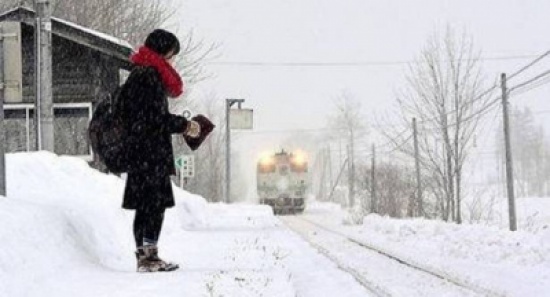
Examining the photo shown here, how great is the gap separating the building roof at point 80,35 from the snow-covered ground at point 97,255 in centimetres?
598

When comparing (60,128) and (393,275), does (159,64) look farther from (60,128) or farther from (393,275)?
(60,128)

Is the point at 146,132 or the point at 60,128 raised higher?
the point at 60,128

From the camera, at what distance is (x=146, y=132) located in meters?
5.68

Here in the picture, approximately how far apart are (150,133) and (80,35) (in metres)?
12.4

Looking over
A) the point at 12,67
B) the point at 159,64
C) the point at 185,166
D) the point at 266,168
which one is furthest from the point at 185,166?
the point at 159,64

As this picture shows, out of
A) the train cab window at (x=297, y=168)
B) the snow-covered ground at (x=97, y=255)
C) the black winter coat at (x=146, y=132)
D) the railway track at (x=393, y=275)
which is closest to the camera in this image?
the snow-covered ground at (x=97, y=255)

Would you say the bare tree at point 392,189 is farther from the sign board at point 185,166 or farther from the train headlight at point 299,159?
the train headlight at point 299,159

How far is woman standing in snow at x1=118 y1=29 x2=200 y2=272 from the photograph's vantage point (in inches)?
223

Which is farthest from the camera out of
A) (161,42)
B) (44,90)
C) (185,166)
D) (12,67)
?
(185,166)

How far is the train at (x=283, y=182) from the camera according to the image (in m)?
37.9

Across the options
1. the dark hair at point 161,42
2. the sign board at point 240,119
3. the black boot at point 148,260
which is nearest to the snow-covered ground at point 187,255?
the black boot at point 148,260

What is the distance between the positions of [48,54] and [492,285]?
29.7 feet

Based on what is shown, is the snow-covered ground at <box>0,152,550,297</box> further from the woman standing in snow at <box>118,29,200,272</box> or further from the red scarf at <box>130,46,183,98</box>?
the red scarf at <box>130,46,183,98</box>

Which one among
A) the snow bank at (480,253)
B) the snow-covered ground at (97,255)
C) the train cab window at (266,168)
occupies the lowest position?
the snow bank at (480,253)
